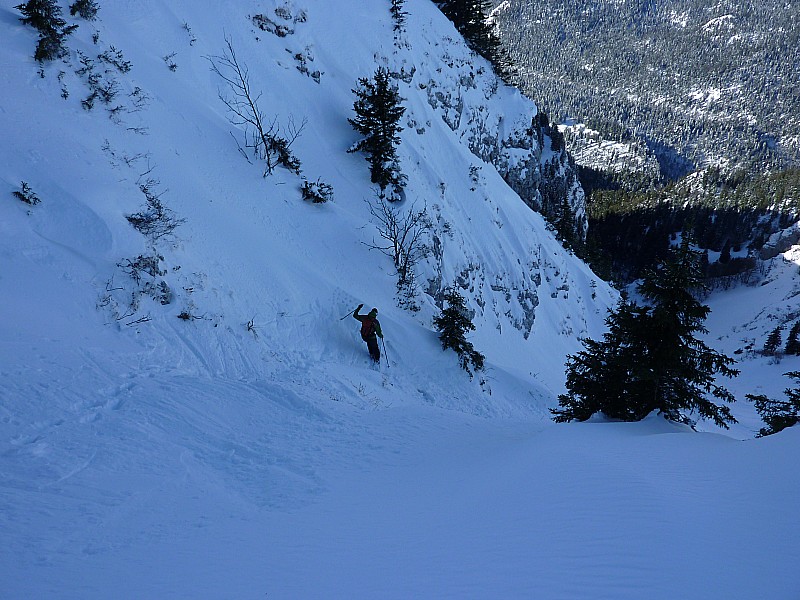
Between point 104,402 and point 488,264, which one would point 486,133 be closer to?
point 488,264

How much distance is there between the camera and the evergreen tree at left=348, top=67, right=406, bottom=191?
20.0 meters

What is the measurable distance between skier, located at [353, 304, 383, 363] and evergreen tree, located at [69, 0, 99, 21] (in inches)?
639

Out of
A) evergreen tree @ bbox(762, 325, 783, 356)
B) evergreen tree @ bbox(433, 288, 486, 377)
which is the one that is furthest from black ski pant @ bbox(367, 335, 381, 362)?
evergreen tree @ bbox(762, 325, 783, 356)

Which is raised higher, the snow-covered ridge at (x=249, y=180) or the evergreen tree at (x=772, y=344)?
the evergreen tree at (x=772, y=344)

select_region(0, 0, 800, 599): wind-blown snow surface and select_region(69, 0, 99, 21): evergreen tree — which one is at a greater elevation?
select_region(69, 0, 99, 21): evergreen tree

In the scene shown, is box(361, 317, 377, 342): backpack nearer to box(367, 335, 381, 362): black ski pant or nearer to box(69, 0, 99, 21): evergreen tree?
box(367, 335, 381, 362): black ski pant

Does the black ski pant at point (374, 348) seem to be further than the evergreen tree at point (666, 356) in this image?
Yes

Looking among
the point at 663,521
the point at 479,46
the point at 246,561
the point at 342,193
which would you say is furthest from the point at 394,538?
the point at 479,46

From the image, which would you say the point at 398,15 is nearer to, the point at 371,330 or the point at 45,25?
the point at 45,25

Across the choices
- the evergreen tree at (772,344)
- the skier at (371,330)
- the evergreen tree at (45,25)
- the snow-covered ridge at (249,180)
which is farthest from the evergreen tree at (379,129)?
the evergreen tree at (772,344)

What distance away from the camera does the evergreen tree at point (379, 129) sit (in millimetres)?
20000

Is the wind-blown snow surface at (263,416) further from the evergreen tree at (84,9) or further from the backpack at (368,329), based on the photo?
the backpack at (368,329)

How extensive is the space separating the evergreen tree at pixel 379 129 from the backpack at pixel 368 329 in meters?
10.1

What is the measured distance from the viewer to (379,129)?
812 inches
